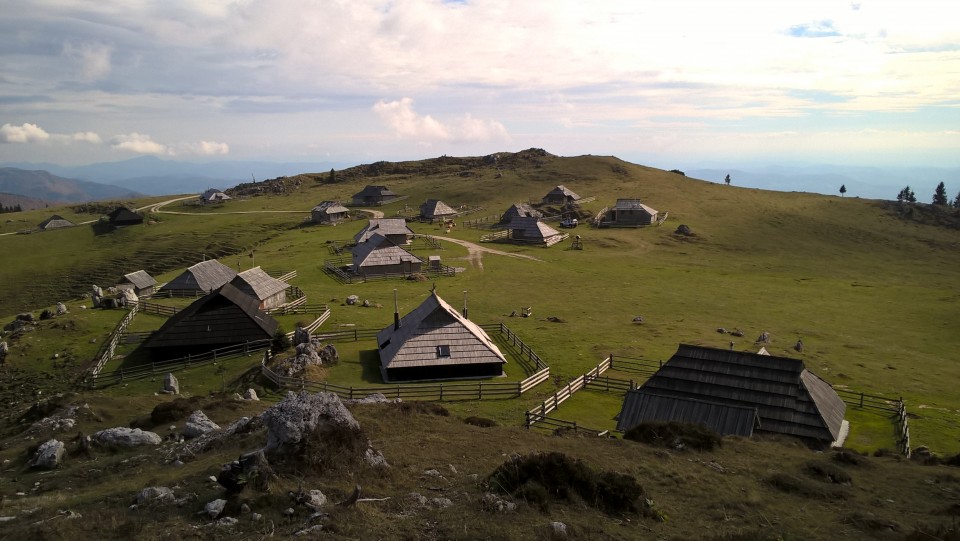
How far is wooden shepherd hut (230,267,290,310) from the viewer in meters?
49.2

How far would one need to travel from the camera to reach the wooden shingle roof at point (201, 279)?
186 ft

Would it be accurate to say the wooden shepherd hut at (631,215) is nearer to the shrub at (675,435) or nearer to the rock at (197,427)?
the shrub at (675,435)

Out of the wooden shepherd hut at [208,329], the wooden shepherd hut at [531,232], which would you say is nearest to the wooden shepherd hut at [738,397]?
the wooden shepherd hut at [208,329]

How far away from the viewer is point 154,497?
14.2m

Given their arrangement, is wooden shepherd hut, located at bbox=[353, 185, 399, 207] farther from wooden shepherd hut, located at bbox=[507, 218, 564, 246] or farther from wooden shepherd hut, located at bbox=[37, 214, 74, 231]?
wooden shepherd hut, located at bbox=[37, 214, 74, 231]

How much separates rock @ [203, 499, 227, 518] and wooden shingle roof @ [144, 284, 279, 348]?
28092mm

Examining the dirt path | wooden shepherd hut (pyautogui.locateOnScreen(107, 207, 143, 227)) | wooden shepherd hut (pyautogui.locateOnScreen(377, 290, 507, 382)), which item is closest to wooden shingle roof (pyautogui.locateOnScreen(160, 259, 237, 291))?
the dirt path

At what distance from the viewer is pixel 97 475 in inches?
718

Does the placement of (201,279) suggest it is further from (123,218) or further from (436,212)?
(123,218)

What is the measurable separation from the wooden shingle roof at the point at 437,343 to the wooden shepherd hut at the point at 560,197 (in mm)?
83295

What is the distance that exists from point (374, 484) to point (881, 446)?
84.2 ft

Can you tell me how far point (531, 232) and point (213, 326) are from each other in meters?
58.2

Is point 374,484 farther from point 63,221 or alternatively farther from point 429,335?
point 63,221

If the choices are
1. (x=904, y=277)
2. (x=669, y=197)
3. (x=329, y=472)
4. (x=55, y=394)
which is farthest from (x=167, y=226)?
(x=904, y=277)
